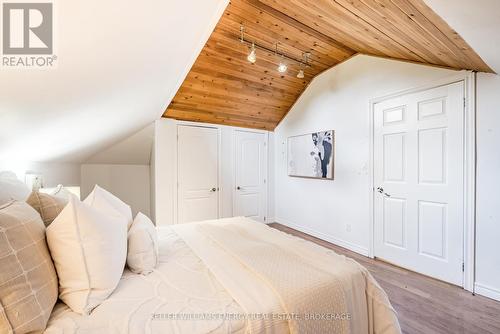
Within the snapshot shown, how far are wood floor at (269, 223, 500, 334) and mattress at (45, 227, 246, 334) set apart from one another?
160cm

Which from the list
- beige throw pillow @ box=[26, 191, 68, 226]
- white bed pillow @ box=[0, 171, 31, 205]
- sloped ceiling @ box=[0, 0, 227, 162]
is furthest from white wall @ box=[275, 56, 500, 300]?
white bed pillow @ box=[0, 171, 31, 205]

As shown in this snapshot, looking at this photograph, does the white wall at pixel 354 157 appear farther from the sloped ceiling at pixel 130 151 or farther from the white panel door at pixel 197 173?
the sloped ceiling at pixel 130 151

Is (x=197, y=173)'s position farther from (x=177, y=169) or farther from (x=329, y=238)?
(x=329, y=238)

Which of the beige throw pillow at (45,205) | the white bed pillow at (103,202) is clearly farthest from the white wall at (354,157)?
the beige throw pillow at (45,205)

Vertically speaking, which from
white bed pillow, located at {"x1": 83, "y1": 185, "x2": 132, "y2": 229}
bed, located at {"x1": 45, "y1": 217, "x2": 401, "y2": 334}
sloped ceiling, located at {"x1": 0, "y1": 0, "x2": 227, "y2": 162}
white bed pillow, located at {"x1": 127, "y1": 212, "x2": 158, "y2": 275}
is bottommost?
bed, located at {"x1": 45, "y1": 217, "x2": 401, "y2": 334}

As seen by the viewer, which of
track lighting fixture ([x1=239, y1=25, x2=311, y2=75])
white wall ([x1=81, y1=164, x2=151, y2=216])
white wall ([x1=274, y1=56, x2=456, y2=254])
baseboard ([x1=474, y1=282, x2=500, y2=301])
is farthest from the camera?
white wall ([x1=81, y1=164, x2=151, y2=216])

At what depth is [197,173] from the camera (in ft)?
12.5

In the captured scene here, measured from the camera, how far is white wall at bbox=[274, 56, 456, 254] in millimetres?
2752

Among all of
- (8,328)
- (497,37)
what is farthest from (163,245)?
(497,37)

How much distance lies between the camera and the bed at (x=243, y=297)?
85 centimetres

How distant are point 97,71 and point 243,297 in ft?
5.34

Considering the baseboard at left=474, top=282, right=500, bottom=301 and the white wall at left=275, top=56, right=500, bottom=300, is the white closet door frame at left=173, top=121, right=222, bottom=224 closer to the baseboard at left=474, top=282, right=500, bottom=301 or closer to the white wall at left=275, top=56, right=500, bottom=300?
the white wall at left=275, top=56, right=500, bottom=300

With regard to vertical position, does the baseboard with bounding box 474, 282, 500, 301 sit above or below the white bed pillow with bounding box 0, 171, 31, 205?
below

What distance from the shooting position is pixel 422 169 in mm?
2459
